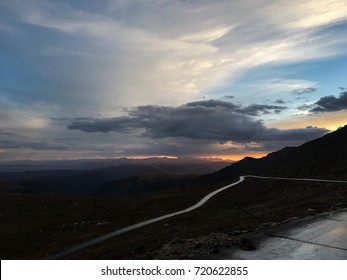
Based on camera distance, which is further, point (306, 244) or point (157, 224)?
point (157, 224)

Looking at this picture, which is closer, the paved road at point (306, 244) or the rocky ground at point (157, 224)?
the paved road at point (306, 244)

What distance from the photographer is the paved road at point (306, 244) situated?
14648mm

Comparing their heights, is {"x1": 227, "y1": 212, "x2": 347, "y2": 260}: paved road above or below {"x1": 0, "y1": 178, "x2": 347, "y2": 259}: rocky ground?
above

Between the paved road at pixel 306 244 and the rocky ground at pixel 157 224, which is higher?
the paved road at pixel 306 244

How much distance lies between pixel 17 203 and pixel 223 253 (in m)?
71.1

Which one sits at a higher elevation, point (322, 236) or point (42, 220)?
point (322, 236)

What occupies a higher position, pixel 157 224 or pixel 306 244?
pixel 306 244

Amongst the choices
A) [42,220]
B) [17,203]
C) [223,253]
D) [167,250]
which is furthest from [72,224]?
[223,253]

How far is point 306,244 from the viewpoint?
Answer: 1630 cm

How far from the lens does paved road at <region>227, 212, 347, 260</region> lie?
14.6 metres

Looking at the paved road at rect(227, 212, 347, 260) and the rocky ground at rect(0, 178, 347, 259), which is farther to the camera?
the rocky ground at rect(0, 178, 347, 259)
